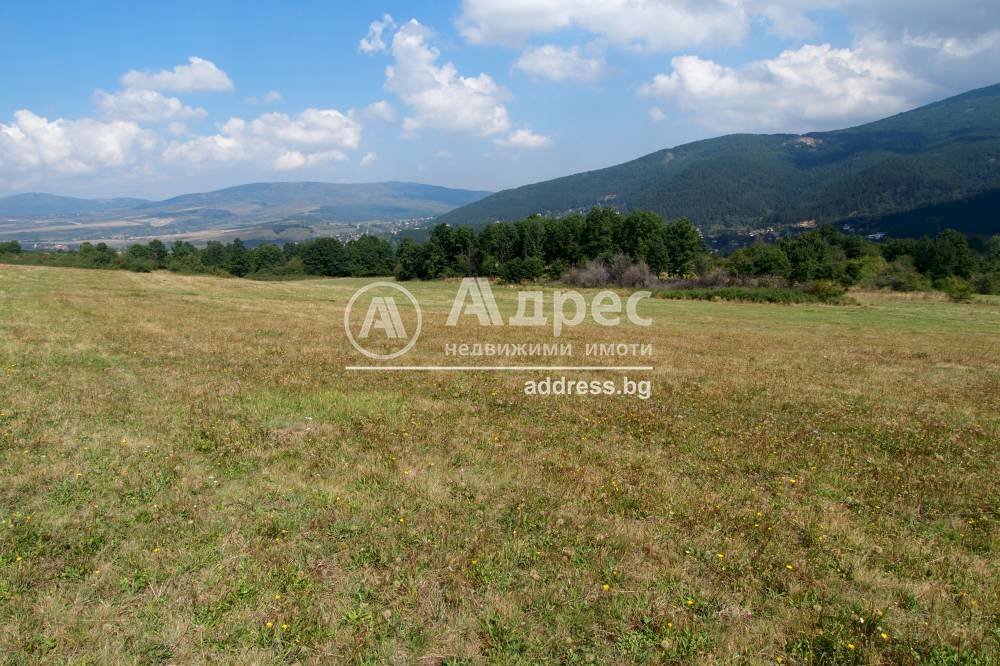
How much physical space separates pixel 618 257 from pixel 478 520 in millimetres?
76367

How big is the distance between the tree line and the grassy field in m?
62.3

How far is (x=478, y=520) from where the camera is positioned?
7074 millimetres

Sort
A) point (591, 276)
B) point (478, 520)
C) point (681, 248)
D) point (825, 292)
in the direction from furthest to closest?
point (681, 248)
point (591, 276)
point (825, 292)
point (478, 520)

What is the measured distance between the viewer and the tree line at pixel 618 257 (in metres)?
70.4

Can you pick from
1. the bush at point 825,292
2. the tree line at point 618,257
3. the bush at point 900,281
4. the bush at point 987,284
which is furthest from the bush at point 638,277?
the bush at point 987,284

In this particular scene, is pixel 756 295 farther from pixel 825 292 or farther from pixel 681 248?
pixel 681 248

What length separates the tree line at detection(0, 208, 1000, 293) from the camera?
2773 inches

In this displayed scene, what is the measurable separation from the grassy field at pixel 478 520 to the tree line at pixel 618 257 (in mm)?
62329

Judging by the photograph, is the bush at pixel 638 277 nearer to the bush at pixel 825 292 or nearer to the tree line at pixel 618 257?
the tree line at pixel 618 257

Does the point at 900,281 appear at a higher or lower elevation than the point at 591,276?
lower

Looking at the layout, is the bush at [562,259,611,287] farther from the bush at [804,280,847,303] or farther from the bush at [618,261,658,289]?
the bush at [804,280,847,303]

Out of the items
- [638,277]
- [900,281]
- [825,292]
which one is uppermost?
[638,277]

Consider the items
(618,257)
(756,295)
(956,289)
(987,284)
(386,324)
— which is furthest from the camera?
(618,257)

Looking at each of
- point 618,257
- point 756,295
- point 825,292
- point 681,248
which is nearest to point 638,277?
point 618,257
